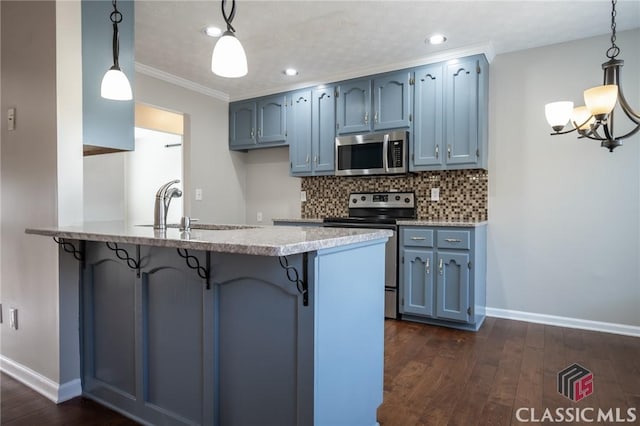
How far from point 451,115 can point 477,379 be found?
7.00 feet

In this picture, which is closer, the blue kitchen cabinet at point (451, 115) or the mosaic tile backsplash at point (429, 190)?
the blue kitchen cabinet at point (451, 115)

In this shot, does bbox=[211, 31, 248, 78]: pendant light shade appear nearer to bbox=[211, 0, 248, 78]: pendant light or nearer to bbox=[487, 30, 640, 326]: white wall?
bbox=[211, 0, 248, 78]: pendant light

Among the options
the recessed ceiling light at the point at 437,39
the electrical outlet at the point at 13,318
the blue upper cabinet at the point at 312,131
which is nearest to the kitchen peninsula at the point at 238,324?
the electrical outlet at the point at 13,318

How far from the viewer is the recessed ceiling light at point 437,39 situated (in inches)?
120

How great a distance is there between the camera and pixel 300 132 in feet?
13.7

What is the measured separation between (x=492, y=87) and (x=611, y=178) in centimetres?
122

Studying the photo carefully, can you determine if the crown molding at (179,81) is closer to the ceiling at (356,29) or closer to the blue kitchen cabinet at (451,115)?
the ceiling at (356,29)

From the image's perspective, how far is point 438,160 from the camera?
134 inches

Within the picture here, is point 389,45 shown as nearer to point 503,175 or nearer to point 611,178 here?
point 503,175

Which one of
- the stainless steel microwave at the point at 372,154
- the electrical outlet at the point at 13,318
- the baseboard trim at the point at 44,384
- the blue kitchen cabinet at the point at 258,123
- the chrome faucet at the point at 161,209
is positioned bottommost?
the baseboard trim at the point at 44,384

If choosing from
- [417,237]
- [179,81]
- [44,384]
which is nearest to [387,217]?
[417,237]

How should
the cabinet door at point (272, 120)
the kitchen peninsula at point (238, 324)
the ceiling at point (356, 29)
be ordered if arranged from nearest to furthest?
the kitchen peninsula at point (238, 324)
the ceiling at point (356, 29)
the cabinet door at point (272, 120)

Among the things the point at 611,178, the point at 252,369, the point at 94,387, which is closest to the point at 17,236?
the point at 94,387

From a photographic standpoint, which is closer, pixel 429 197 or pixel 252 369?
pixel 252 369
